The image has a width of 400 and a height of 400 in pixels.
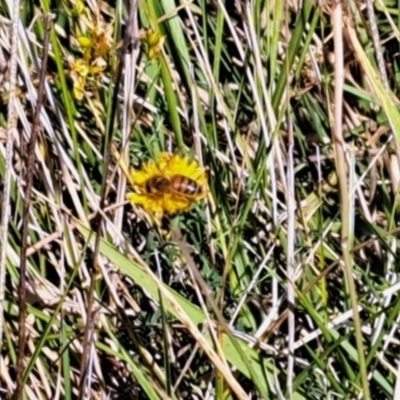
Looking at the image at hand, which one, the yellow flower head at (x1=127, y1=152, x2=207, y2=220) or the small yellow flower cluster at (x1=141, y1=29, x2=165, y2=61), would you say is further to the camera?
the small yellow flower cluster at (x1=141, y1=29, x2=165, y2=61)

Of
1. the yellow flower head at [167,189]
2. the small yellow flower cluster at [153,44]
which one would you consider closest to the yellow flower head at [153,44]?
the small yellow flower cluster at [153,44]

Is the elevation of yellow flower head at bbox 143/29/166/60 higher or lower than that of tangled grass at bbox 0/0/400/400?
higher

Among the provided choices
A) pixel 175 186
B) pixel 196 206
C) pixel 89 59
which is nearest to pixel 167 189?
pixel 175 186

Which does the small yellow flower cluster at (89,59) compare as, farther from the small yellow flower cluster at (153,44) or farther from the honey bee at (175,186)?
the honey bee at (175,186)

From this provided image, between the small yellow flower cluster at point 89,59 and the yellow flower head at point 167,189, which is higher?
the small yellow flower cluster at point 89,59

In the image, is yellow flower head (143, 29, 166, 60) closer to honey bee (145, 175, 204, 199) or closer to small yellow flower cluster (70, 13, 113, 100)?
small yellow flower cluster (70, 13, 113, 100)

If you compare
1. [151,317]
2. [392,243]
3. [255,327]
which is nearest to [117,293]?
[151,317]

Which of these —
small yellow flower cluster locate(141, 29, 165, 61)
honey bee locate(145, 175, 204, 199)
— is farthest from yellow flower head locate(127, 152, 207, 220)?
small yellow flower cluster locate(141, 29, 165, 61)
